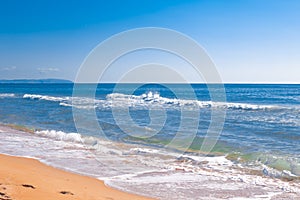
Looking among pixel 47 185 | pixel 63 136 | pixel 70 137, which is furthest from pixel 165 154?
pixel 47 185

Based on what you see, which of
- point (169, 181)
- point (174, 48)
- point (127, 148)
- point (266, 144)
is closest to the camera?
point (169, 181)

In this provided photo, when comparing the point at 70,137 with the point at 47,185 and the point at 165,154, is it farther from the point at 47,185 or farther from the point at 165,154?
the point at 47,185

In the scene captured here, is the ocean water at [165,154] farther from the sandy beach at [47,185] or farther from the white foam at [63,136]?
the sandy beach at [47,185]

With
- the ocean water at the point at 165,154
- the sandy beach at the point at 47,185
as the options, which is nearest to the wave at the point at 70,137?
the ocean water at the point at 165,154

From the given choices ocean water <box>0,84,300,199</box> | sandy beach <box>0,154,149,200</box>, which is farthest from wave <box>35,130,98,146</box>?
sandy beach <box>0,154,149,200</box>

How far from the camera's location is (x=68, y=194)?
6.28 metres

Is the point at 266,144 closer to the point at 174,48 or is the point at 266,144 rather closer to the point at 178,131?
the point at 178,131

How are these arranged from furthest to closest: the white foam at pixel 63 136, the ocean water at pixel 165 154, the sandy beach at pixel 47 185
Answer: the white foam at pixel 63 136 < the ocean water at pixel 165 154 < the sandy beach at pixel 47 185

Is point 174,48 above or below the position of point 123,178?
above

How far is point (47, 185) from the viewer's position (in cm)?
679

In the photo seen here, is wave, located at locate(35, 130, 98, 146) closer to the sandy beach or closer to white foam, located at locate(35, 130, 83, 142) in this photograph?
white foam, located at locate(35, 130, 83, 142)

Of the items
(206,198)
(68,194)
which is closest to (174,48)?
(206,198)

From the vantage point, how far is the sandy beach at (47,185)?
19.5 ft

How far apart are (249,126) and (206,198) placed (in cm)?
1282
